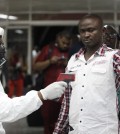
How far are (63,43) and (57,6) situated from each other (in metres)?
2.71

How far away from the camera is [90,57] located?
305 centimetres

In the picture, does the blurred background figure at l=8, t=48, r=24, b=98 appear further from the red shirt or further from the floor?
the red shirt

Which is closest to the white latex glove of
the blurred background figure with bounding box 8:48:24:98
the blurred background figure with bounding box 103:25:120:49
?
the blurred background figure with bounding box 103:25:120:49

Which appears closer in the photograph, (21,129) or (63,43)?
(63,43)

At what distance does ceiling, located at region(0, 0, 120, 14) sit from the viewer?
7410mm

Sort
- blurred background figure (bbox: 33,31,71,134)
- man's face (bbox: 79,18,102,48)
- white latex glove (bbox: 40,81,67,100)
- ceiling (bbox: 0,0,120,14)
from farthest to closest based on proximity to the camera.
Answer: ceiling (bbox: 0,0,120,14) → blurred background figure (bbox: 33,31,71,134) → man's face (bbox: 79,18,102,48) → white latex glove (bbox: 40,81,67,100)

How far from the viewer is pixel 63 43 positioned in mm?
5750

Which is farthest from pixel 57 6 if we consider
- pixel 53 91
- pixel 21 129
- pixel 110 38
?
pixel 53 91

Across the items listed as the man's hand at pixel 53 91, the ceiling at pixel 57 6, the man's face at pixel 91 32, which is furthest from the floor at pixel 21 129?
the man's hand at pixel 53 91

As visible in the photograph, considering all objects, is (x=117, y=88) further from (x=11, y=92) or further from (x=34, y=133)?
(x=11, y=92)

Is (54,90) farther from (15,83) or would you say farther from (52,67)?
(15,83)

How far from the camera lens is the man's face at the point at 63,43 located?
5711mm

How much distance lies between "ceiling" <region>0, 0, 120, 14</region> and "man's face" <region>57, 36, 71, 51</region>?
1611mm

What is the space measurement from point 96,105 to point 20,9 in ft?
18.2
